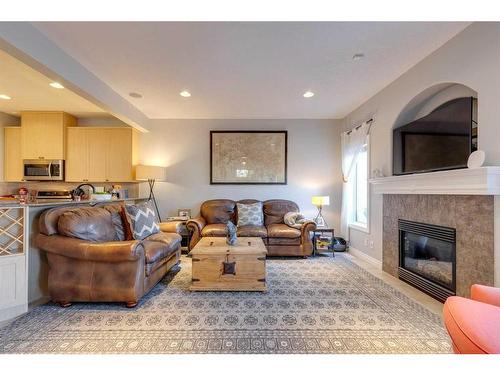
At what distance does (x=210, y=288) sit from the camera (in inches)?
106

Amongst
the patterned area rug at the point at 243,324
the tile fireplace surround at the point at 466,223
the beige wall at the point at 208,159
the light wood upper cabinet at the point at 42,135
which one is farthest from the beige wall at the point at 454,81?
the light wood upper cabinet at the point at 42,135

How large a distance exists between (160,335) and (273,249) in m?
2.41

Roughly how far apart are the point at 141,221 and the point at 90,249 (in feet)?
3.10

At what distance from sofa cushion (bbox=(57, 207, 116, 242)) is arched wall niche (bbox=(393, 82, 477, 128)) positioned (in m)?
3.81

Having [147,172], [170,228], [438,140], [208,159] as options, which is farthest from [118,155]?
[438,140]

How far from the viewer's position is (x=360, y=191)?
4543 millimetres

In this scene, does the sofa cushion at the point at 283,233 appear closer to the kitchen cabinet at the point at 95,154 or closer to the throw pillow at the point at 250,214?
the throw pillow at the point at 250,214

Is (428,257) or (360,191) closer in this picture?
(428,257)

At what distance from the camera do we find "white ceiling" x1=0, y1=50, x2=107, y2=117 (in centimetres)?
297

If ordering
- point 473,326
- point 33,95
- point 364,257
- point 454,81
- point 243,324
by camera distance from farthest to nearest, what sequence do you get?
point 364,257 → point 33,95 → point 454,81 → point 243,324 → point 473,326

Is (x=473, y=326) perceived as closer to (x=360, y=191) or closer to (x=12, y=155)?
(x=360, y=191)

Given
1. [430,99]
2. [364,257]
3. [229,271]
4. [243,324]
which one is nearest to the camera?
[243,324]

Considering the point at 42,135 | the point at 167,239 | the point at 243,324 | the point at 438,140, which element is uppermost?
the point at 42,135
